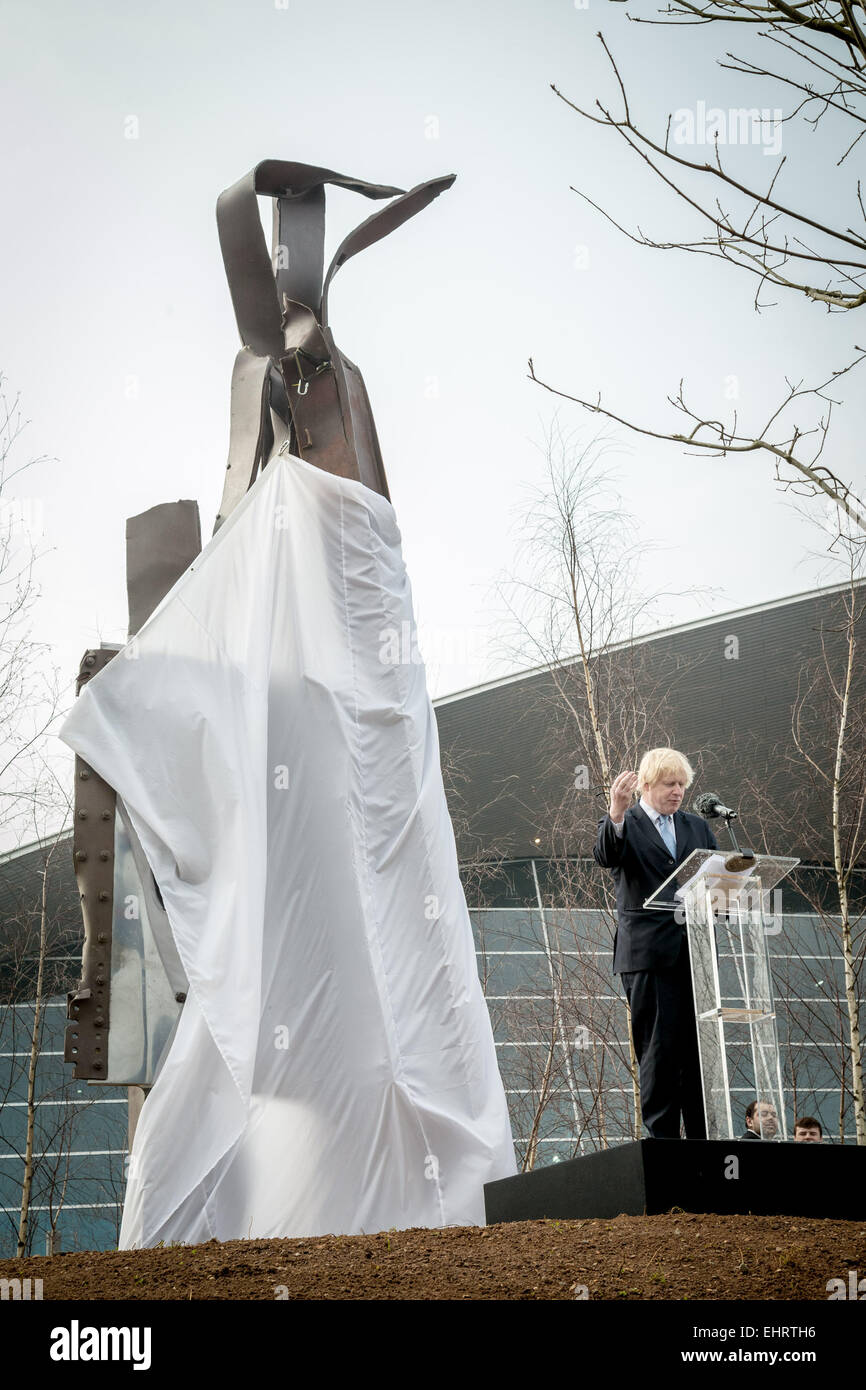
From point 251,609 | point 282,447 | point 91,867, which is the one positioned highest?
point 282,447

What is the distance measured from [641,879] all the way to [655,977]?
0.39 m

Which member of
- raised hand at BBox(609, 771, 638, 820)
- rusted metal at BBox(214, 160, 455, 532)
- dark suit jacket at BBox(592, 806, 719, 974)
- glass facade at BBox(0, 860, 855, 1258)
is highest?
rusted metal at BBox(214, 160, 455, 532)

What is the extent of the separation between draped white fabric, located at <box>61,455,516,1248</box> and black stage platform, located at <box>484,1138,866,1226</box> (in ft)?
2.77

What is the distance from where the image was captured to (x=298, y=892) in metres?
4.70

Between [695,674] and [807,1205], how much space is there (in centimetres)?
1424

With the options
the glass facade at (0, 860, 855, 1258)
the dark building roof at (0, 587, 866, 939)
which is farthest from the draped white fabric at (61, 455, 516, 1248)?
the dark building roof at (0, 587, 866, 939)

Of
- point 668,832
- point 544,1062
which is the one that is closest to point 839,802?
point 544,1062

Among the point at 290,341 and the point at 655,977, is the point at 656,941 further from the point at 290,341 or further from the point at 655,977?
the point at 290,341

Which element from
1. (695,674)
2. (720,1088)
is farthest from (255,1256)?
(695,674)

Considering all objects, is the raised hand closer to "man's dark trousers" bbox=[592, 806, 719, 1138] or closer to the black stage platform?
"man's dark trousers" bbox=[592, 806, 719, 1138]

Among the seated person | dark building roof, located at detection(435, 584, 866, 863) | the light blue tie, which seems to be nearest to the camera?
the seated person

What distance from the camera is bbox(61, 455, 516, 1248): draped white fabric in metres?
4.29

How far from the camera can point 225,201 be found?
5.45 meters
